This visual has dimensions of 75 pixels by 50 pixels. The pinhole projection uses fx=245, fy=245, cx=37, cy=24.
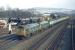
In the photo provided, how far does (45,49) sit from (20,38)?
522 inches

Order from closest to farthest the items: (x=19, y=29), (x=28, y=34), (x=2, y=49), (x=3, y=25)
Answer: (x=2, y=49)
(x=19, y=29)
(x=28, y=34)
(x=3, y=25)

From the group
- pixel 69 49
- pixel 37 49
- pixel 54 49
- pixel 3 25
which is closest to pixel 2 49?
pixel 37 49

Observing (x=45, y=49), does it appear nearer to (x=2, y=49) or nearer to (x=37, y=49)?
(x=37, y=49)

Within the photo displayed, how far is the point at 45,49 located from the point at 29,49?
1918mm

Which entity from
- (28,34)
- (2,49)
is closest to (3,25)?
(28,34)

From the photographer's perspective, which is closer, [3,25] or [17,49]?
[17,49]

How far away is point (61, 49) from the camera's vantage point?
98.5ft

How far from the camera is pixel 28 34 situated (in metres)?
43.8

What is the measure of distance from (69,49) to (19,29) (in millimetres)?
13190

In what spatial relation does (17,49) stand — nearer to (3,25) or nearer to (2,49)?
(2,49)

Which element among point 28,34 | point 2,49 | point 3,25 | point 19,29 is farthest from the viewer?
point 3,25

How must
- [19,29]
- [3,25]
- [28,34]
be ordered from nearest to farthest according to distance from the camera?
[19,29]
[28,34]
[3,25]

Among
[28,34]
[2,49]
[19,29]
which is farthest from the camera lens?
[28,34]

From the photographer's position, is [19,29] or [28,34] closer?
[19,29]
